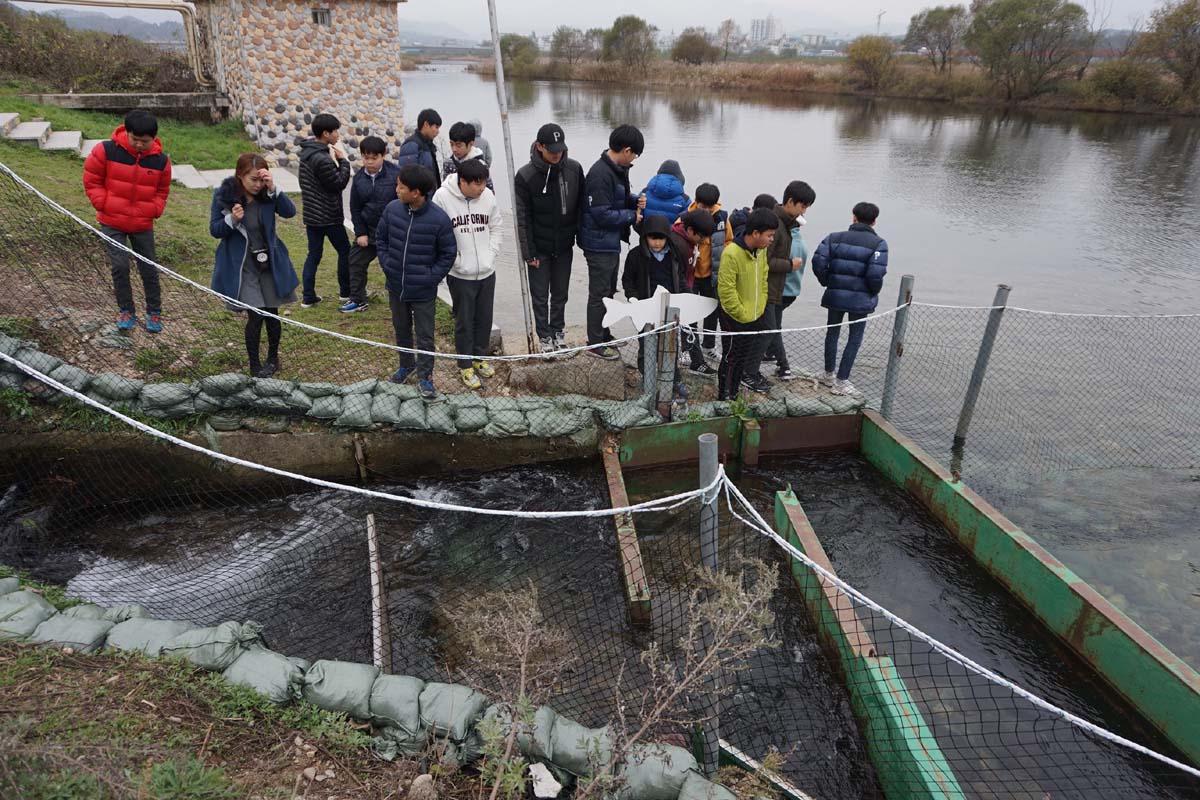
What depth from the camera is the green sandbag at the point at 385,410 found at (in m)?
5.04

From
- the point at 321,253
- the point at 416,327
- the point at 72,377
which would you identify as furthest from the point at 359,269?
the point at 72,377

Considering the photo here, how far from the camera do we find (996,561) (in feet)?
14.5

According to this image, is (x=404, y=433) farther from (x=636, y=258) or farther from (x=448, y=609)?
(x=636, y=258)

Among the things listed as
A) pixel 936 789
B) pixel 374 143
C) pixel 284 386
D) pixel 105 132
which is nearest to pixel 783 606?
pixel 936 789

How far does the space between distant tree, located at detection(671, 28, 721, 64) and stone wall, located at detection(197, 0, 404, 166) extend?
44.2 m

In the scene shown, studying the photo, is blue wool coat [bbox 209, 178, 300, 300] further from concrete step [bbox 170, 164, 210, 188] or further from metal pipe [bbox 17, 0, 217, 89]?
metal pipe [bbox 17, 0, 217, 89]

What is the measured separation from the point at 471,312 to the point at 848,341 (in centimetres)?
300

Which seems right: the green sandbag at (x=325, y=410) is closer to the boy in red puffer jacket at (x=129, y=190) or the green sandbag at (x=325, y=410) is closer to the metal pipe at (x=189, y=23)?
the boy in red puffer jacket at (x=129, y=190)

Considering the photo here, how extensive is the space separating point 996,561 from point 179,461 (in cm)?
508

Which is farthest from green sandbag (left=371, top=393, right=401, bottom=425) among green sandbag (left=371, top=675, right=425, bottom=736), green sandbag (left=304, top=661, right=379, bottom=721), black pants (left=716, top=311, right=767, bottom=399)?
black pants (left=716, top=311, right=767, bottom=399)

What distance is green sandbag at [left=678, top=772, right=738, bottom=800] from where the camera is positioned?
2.63 meters

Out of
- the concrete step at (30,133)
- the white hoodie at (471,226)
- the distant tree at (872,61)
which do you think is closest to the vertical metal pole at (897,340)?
the white hoodie at (471,226)

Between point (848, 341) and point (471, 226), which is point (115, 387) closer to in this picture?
point (471, 226)

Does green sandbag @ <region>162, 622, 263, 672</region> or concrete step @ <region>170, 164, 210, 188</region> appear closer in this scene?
green sandbag @ <region>162, 622, 263, 672</region>
